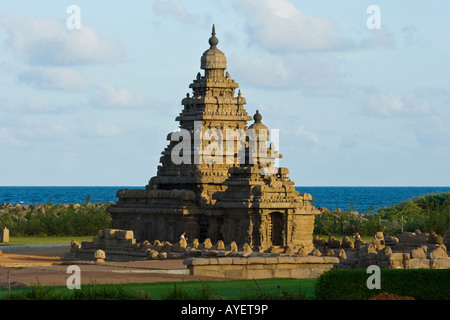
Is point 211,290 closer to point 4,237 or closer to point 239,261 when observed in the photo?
point 239,261

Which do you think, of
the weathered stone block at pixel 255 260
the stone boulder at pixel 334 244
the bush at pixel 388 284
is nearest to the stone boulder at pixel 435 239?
the stone boulder at pixel 334 244

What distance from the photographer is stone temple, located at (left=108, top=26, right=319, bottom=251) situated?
160ft

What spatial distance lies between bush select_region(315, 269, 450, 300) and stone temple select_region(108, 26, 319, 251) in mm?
20356

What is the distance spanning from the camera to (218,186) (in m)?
53.5

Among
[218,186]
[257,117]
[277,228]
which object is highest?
[257,117]

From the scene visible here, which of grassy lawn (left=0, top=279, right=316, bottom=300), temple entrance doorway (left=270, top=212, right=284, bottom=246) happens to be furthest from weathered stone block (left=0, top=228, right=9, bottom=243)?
grassy lawn (left=0, top=279, right=316, bottom=300)

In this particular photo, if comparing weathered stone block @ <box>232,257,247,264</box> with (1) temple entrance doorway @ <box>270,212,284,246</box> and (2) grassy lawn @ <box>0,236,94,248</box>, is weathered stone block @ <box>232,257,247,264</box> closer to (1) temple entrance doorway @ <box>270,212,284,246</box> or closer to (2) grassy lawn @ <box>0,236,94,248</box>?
(1) temple entrance doorway @ <box>270,212,284,246</box>

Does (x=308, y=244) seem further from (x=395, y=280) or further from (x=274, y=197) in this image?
(x=395, y=280)

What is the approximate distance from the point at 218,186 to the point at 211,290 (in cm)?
2803

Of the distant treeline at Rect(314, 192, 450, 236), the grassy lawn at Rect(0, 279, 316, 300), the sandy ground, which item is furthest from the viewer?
the distant treeline at Rect(314, 192, 450, 236)

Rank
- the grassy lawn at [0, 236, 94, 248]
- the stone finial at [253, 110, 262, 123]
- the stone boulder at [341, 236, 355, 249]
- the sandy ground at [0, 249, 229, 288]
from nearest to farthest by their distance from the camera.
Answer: the sandy ground at [0, 249, 229, 288] < the stone boulder at [341, 236, 355, 249] < the stone finial at [253, 110, 262, 123] < the grassy lawn at [0, 236, 94, 248]

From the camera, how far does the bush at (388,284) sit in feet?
83.8

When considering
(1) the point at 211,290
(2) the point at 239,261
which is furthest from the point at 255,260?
(1) the point at 211,290
